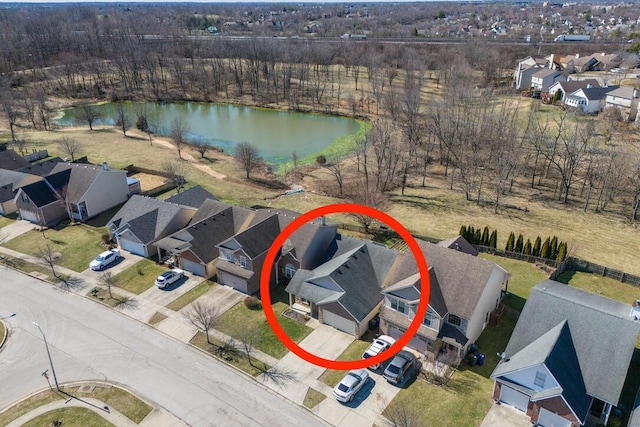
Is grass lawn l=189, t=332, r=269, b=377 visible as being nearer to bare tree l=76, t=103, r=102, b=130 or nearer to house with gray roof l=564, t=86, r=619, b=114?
bare tree l=76, t=103, r=102, b=130

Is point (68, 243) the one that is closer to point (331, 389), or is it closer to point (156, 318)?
point (156, 318)

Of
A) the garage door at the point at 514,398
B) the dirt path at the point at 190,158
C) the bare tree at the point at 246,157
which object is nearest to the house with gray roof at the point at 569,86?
the bare tree at the point at 246,157

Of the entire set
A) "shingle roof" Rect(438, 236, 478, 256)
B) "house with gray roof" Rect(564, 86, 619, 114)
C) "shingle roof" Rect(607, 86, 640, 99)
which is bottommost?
"shingle roof" Rect(438, 236, 478, 256)

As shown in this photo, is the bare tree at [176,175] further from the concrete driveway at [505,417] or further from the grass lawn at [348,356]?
the concrete driveway at [505,417]

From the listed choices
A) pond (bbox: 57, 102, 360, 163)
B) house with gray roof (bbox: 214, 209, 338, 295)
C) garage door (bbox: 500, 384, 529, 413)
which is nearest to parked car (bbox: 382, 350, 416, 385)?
garage door (bbox: 500, 384, 529, 413)

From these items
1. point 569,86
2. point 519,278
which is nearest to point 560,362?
point 519,278

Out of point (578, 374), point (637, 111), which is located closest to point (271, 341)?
point (578, 374)
